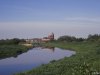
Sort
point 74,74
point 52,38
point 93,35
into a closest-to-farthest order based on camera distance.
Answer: point 74,74, point 93,35, point 52,38

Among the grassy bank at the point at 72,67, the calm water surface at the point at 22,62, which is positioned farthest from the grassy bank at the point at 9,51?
the grassy bank at the point at 72,67

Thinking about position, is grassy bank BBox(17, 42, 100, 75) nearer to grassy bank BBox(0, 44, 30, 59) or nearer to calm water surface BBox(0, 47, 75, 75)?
calm water surface BBox(0, 47, 75, 75)

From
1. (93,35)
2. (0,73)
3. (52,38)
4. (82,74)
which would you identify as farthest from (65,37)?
(82,74)

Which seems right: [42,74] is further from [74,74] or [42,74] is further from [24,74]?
[74,74]

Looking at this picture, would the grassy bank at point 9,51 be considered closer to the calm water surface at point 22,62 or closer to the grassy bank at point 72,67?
the calm water surface at point 22,62

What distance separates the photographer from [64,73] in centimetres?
1725

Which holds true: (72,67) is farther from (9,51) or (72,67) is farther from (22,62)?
(9,51)

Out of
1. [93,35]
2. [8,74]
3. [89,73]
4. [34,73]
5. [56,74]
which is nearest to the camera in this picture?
[89,73]

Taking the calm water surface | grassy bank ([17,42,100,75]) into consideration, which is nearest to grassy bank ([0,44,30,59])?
the calm water surface

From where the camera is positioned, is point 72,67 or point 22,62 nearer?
point 72,67

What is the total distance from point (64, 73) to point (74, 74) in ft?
6.24

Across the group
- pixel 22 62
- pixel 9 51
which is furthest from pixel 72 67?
pixel 9 51

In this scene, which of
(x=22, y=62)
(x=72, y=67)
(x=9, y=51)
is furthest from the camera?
(x=9, y=51)

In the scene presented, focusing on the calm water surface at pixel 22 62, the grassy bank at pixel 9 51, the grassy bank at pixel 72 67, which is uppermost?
the grassy bank at pixel 72 67
